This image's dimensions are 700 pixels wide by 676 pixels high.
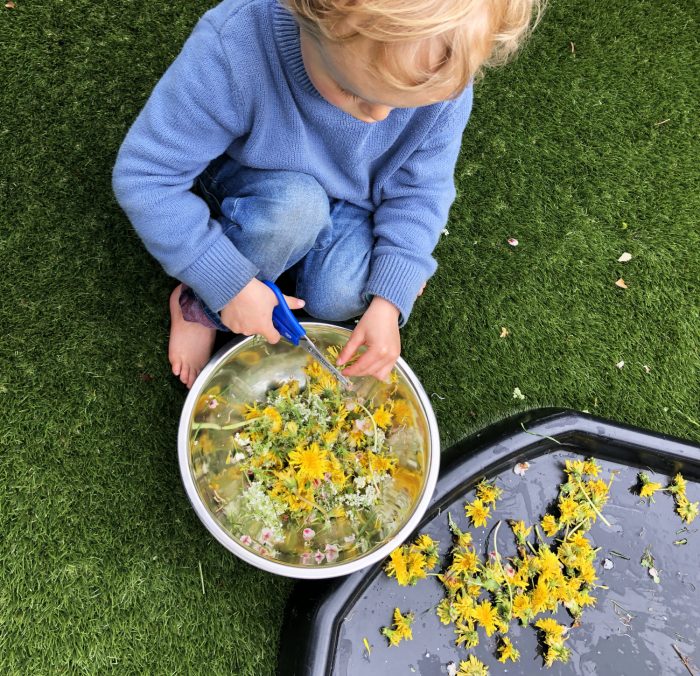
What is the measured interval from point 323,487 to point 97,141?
2.60 ft

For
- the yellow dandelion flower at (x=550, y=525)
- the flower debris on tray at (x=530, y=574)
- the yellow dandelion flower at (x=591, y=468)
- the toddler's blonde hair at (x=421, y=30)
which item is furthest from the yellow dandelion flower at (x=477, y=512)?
the toddler's blonde hair at (x=421, y=30)

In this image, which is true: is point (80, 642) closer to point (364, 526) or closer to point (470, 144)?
point (364, 526)

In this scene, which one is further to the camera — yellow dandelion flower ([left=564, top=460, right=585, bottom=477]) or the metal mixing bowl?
yellow dandelion flower ([left=564, top=460, right=585, bottom=477])

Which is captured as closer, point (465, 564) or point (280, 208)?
point (280, 208)

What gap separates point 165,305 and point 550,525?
0.84 meters

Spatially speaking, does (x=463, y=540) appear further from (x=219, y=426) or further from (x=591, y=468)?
(x=219, y=426)

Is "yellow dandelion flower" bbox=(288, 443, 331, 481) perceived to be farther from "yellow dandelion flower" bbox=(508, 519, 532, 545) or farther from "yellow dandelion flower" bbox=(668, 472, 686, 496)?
"yellow dandelion flower" bbox=(668, 472, 686, 496)

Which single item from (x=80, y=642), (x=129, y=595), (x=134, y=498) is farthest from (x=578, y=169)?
(x=80, y=642)

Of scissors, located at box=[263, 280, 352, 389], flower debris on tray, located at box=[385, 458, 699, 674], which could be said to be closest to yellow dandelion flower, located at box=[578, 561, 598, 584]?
flower debris on tray, located at box=[385, 458, 699, 674]

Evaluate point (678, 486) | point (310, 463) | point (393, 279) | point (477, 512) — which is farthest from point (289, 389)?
point (678, 486)

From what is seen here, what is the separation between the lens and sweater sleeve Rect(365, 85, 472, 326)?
0.99m

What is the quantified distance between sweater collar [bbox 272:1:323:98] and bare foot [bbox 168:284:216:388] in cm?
52

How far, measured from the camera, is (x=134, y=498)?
3.68ft

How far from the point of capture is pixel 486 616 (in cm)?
106
